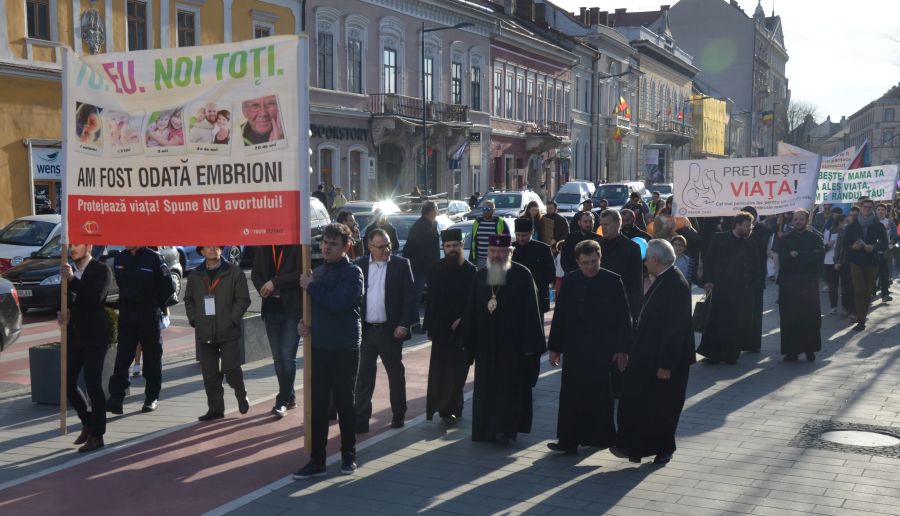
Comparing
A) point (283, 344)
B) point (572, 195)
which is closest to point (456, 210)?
point (572, 195)

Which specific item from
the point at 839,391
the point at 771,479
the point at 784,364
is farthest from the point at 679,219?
the point at 771,479

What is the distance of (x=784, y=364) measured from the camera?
39.2ft

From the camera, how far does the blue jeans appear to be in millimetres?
9070

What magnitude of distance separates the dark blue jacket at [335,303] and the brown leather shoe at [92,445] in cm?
209

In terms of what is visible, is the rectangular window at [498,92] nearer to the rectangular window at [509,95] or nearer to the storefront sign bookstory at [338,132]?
the rectangular window at [509,95]

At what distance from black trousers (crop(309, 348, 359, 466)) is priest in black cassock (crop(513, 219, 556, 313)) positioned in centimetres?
377

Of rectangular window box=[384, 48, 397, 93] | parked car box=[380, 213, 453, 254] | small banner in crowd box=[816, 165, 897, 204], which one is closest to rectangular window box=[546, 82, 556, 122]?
rectangular window box=[384, 48, 397, 93]

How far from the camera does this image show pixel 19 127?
24.8 m

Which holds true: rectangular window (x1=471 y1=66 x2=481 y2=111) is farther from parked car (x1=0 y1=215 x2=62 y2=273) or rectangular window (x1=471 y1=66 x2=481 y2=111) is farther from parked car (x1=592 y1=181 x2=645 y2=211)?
parked car (x1=0 y1=215 x2=62 y2=273)

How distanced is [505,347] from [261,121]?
8.70 ft

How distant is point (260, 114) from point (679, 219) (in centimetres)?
807

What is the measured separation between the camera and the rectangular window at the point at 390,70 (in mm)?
38812

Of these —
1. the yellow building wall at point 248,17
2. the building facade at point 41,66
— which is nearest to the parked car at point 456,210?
the yellow building wall at point 248,17

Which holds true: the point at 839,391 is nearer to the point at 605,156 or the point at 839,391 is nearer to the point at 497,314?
the point at 497,314
